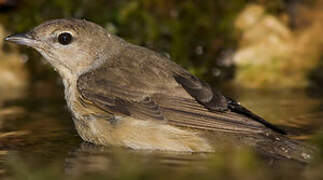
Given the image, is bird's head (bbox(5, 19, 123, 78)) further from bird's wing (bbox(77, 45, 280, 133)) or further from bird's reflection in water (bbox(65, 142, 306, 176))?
bird's reflection in water (bbox(65, 142, 306, 176))

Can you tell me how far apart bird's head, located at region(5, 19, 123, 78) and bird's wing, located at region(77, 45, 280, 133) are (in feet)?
0.78

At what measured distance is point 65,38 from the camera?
6387 mm

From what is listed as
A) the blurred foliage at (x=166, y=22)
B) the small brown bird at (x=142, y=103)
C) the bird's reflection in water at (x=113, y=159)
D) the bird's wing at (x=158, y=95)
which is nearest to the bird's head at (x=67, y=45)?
the small brown bird at (x=142, y=103)

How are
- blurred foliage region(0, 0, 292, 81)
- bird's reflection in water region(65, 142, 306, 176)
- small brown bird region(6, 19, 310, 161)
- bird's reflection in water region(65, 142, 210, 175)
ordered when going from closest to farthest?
bird's reflection in water region(65, 142, 306, 176) → bird's reflection in water region(65, 142, 210, 175) → small brown bird region(6, 19, 310, 161) → blurred foliage region(0, 0, 292, 81)

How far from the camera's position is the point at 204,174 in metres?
4.44

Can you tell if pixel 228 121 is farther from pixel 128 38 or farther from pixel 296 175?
pixel 128 38

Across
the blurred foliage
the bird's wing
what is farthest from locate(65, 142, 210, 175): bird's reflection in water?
the blurred foliage

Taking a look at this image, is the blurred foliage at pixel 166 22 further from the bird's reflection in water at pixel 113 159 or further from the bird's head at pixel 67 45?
the bird's reflection in water at pixel 113 159

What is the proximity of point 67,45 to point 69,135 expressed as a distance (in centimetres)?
86

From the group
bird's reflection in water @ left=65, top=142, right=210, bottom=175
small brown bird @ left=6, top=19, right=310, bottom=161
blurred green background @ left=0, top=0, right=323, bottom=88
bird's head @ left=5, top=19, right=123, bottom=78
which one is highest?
blurred green background @ left=0, top=0, right=323, bottom=88

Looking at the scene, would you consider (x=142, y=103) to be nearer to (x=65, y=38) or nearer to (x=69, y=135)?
(x=69, y=135)

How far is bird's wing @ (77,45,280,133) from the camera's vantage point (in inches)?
214

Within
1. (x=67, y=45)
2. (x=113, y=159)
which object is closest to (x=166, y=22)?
(x=67, y=45)

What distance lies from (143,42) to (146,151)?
15.3ft
